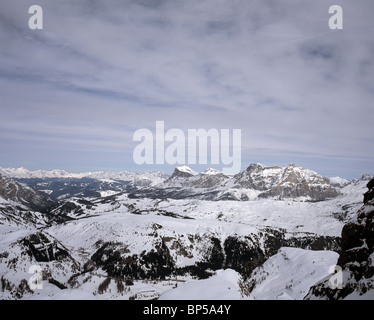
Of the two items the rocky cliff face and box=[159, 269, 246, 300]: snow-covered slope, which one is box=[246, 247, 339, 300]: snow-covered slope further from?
the rocky cliff face

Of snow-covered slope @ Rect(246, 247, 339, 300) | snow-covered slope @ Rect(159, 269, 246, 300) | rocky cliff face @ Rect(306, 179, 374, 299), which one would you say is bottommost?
snow-covered slope @ Rect(246, 247, 339, 300)

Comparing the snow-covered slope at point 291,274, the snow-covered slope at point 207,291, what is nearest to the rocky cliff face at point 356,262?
the snow-covered slope at point 207,291

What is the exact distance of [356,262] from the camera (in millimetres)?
22688

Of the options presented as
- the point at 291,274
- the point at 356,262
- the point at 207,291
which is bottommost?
the point at 291,274

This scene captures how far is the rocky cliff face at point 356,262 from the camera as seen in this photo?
19688 millimetres

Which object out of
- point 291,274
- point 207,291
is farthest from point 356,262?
point 291,274

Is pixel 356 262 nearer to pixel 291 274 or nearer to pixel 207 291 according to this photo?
pixel 207 291

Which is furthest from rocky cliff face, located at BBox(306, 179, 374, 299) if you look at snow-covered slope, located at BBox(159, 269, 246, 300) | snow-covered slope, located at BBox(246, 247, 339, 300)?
snow-covered slope, located at BBox(246, 247, 339, 300)

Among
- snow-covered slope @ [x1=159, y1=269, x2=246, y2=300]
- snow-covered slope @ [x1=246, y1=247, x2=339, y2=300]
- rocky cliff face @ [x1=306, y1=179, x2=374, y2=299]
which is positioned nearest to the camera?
rocky cliff face @ [x1=306, y1=179, x2=374, y2=299]

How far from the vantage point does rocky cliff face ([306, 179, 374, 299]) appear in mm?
19688

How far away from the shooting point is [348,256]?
2433 centimetres
